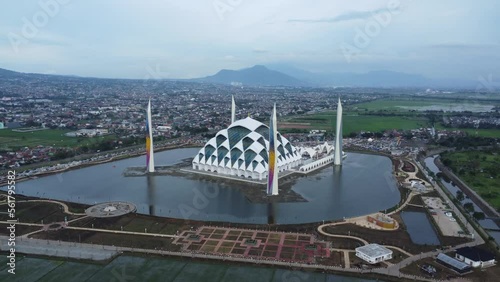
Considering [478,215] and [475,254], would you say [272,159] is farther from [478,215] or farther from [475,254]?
[475,254]

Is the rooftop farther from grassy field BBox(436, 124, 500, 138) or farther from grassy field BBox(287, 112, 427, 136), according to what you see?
grassy field BBox(436, 124, 500, 138)

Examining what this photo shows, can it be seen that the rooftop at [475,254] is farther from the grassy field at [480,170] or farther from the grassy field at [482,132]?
the grassy field at [482,132]

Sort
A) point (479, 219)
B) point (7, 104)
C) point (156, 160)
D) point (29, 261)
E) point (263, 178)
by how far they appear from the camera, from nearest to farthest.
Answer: point (29, 261), point (479, 219), point (263, 178), point (156, 160), point (7, 104)

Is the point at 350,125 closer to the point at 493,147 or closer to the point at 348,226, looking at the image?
the point at 493,147

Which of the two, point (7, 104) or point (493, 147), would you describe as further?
point (7, 104)

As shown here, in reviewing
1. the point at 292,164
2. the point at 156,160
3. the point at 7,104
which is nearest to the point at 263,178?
the point at 292,164

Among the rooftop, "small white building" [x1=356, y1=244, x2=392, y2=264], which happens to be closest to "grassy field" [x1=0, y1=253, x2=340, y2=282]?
"small white building" [x1=356, y1=244, x2=392, y2=264]
